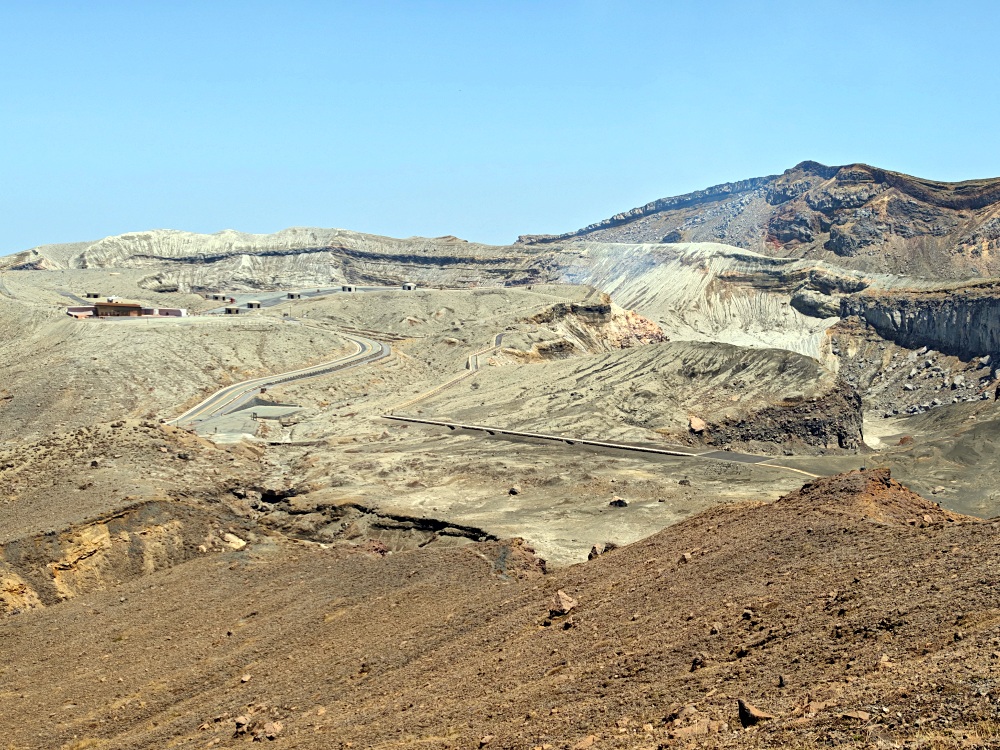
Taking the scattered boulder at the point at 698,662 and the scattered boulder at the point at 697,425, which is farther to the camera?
the scattered boulder at the point at 697,425

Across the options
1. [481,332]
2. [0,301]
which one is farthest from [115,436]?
[0,301]

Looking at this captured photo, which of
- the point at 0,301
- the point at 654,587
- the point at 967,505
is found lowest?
the point at 967,505

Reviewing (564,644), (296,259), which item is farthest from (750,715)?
(296,259)

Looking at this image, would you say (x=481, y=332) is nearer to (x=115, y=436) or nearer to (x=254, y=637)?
(x=115, y=436)

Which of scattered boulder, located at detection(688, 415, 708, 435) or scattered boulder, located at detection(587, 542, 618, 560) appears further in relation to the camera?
scattered boulder, located at detection(688, 415, 708, 435)

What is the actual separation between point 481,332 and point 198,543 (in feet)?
184

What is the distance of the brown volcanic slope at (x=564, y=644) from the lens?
12.9 metres

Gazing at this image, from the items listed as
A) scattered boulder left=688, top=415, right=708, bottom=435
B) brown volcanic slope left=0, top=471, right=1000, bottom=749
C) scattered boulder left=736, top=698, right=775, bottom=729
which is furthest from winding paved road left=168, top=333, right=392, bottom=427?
scattered boulder left=736, top=698, right=775, bottom=729

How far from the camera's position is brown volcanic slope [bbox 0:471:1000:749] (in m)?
12.9

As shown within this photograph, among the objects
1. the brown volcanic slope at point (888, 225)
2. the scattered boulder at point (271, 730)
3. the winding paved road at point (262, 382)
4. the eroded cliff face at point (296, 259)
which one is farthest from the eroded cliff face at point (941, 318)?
the scattered boulder at point (271, 730)

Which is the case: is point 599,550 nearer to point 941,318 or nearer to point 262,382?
point 262,382

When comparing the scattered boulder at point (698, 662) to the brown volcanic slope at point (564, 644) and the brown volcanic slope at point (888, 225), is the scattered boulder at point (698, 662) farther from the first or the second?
the brown volcanic slope at point (888, 225)

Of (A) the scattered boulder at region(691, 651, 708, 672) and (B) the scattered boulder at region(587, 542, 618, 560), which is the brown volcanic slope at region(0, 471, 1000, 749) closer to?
(A) the scattered boulder at region(691, 651, 708, 672)

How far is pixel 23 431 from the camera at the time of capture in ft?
178
